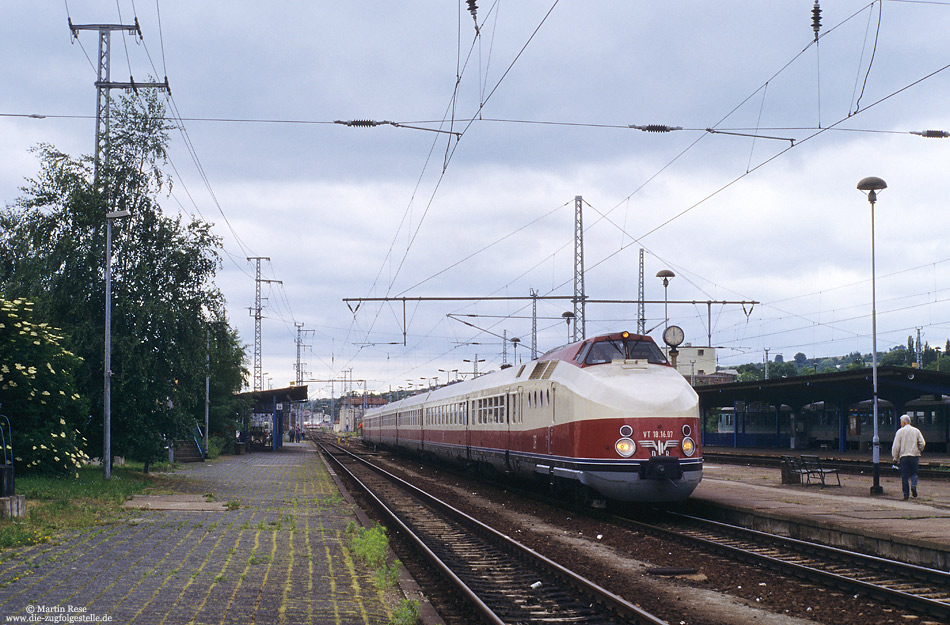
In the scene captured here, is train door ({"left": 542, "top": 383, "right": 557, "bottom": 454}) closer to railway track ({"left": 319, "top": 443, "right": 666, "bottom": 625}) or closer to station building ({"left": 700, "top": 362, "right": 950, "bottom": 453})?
railway track ({"left": 319, "top": 443, "right": 666, "bottom": 625})

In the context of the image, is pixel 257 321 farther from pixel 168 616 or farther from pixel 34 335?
pixel 168 616

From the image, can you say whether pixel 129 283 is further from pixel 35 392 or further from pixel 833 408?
pixel 833 408

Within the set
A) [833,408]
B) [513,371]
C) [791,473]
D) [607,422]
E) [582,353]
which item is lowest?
[791,473]

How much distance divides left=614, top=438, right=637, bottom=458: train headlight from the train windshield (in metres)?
2.16

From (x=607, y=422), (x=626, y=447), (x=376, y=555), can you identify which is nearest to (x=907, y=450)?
(x=626, y=447)

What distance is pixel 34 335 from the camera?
2075 cm

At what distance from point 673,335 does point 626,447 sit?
10.1 m

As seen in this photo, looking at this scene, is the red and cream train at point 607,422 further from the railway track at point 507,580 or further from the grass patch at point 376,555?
the grass patch at point 376,555

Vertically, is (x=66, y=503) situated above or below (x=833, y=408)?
below

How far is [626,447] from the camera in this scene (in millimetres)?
16109

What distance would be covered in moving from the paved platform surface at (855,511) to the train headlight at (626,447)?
2249 millimetres

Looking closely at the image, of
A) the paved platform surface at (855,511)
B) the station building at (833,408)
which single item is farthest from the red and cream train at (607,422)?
the station building at (833,408)

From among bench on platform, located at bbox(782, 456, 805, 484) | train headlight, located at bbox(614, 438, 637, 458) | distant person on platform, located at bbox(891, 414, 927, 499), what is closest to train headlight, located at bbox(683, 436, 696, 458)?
train headlight, located at bbox(614, 438, 637, 458)

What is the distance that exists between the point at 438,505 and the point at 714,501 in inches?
250
